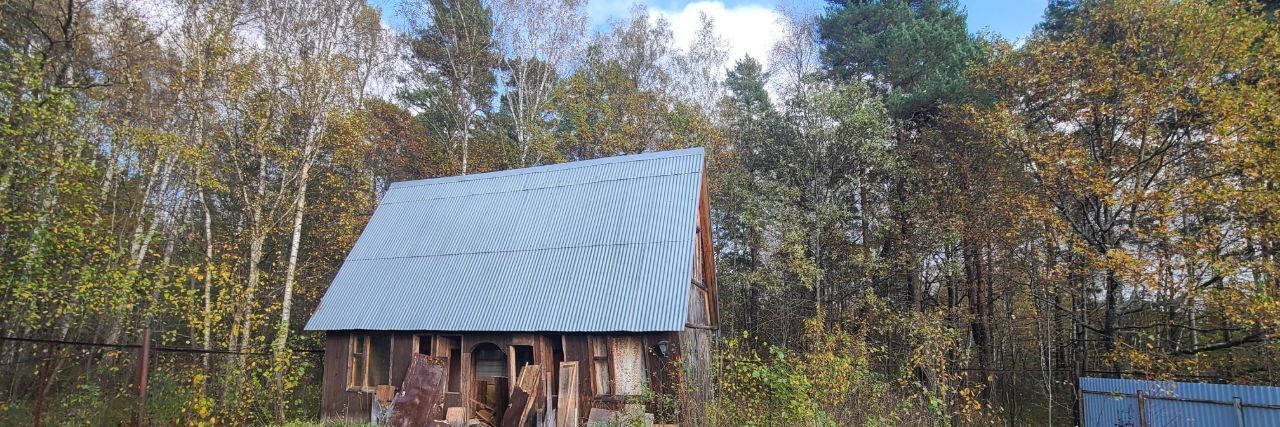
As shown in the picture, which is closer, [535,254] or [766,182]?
[535,254]

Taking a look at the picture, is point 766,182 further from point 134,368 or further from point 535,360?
point 134,368

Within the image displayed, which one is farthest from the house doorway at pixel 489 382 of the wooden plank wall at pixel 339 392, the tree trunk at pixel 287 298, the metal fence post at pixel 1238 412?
the metal fence post at pixel 1238 412

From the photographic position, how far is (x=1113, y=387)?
10562mm

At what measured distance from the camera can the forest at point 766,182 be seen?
1017 centimetres

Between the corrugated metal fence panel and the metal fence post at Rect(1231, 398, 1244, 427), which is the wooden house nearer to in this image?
the corrugated metal fence panel

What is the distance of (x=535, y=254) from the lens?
39.1ft

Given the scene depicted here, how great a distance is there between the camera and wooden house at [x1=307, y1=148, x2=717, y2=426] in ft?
32.7

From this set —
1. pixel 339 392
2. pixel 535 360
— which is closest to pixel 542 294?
pixel 535 360

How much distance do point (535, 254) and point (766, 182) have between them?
8.73 metres

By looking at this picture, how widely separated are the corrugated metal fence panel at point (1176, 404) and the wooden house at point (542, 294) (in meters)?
6.92

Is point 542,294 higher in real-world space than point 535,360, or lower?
higher

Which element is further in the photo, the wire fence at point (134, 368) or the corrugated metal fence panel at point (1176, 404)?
the wire fence at point (134, 368)

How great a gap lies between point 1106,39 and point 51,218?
70.0 feet

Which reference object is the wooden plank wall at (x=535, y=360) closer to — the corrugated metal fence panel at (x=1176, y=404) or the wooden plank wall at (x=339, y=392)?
the wooden plank wall at (x=339, y=392)
